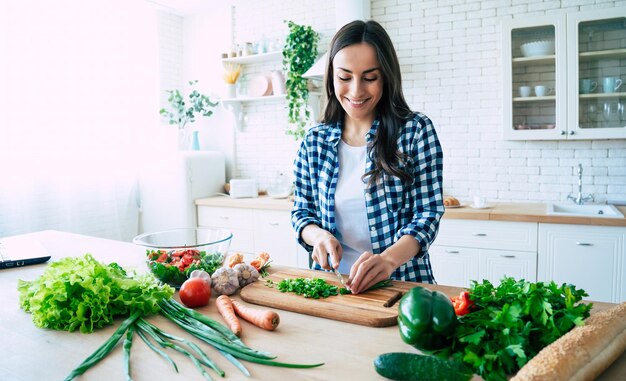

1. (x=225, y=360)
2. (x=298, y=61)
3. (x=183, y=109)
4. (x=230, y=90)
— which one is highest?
(x=298, y=61)

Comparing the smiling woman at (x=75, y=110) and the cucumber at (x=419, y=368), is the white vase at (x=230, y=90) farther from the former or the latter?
the cucumber at (x=419, y=368)

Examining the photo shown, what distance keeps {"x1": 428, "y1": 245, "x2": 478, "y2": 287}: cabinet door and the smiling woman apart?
121 inches

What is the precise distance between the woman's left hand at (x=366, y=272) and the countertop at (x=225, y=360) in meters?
0.20

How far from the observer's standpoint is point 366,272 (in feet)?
5.16

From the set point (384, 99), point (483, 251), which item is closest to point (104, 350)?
point (384, 99)

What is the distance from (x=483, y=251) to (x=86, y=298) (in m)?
2.86

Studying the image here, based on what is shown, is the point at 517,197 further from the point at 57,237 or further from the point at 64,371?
the point at 64,371

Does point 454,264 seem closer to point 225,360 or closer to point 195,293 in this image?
point 195,293

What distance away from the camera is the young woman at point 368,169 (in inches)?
73.0

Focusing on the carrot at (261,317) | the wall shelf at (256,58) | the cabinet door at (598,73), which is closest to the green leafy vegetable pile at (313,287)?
the carrot at (261,317)

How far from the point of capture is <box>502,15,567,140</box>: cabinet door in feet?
11.6

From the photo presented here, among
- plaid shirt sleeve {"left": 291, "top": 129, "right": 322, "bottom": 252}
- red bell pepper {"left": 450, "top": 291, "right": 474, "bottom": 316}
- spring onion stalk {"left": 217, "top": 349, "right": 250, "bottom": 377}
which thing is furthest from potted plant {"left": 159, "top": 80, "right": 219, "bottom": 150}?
red bell pepper {"left": 450, "top": 291, "right": 474, "bottom": 316}

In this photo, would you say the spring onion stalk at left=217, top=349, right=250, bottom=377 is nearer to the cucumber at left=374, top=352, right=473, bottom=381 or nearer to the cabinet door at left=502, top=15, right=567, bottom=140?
the cucumber at left=374, top=352, right=473, bottom=381

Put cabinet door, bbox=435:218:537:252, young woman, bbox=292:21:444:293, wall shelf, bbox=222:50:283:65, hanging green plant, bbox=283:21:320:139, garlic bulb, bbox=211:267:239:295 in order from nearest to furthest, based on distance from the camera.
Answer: garlic bulb, bbox=211:267:239:295 < young woman, bbox=292:21:444:293 < cabinet door, bbox=435:218:537:252 < hanging green plant, bbox=283:21:320:139 < wall shelf, bbox=222:50:283:65
